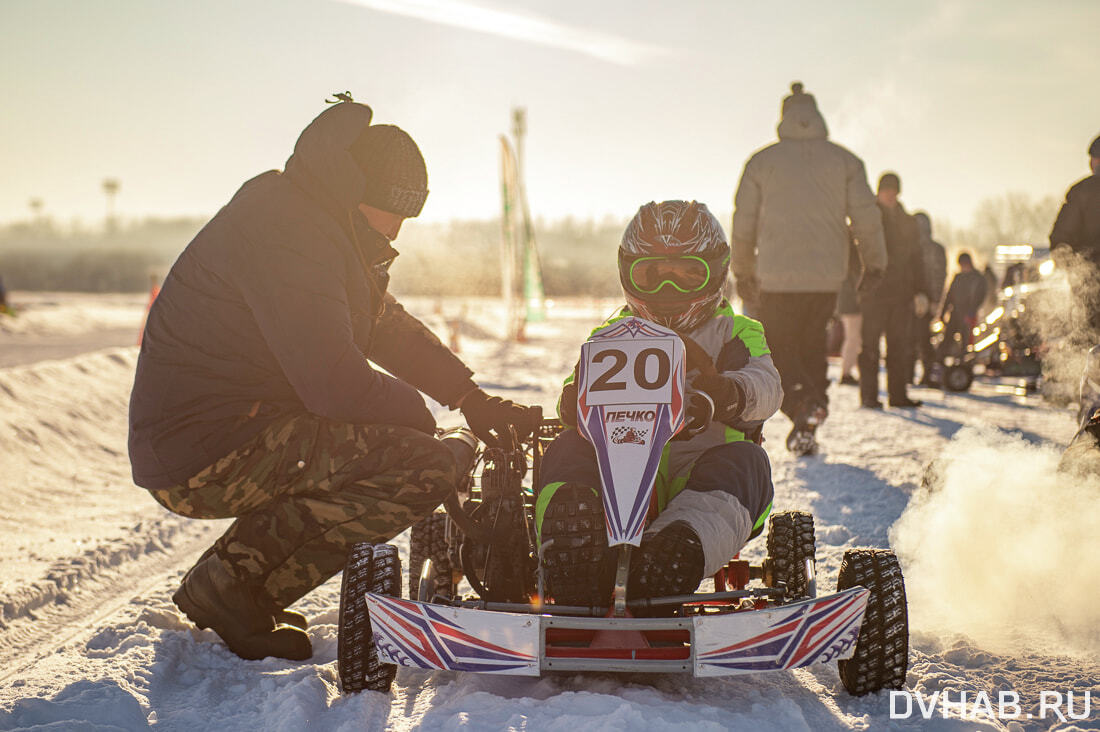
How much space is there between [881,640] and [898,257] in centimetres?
832

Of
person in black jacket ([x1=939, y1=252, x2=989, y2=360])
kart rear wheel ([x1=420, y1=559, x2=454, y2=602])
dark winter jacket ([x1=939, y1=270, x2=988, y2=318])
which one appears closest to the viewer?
kart rear wheel ([x1=420, y1=559, x2=454, y2=602])

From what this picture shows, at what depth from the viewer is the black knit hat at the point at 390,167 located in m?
3.67

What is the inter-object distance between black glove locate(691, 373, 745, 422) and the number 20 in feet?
0.80

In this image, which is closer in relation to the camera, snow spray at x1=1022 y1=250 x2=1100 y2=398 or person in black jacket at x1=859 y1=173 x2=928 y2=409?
snow spray at x1=1022 y1=250 x2=1100 y2=398

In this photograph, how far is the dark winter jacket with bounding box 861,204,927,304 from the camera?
1045 centimetres

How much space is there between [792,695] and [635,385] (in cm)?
114

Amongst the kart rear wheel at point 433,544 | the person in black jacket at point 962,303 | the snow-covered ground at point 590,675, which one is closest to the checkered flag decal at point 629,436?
the snow-covered ground at point 590,675

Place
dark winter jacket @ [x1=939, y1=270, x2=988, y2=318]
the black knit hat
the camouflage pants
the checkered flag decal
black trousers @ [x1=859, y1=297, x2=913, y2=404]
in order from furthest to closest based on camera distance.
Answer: dark winter jacket @ [x1=939, y1=270, x2=988, y2=318], black trousers @ [x1=859, y1=297, x2=913, y2=404], the black knit hat, the camouflage pants, the checkered flag decal

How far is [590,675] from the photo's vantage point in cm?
319

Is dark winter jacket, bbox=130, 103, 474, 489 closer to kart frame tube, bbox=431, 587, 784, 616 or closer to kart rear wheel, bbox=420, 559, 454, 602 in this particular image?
kart rear wheel, bbox=420, 559, 454, 602

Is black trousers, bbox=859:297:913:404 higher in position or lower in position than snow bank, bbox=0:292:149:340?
higher

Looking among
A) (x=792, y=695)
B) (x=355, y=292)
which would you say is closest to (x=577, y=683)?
(x=792, y=695)

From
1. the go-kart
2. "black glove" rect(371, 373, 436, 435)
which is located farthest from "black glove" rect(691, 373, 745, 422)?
"black glove" rect(371, 373, 436, 435)

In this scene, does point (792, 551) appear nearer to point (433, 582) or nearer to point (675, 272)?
point (675, 272)
